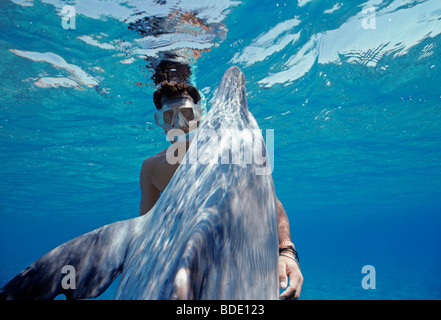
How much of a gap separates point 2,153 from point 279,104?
63.3 ft

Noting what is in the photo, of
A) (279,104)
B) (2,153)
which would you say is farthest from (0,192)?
(279,104)

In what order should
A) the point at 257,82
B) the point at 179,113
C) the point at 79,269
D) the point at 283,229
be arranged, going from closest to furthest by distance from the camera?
the point at 79,269 < the point at 283,229 < the point at 179,113 < the point at 257,82

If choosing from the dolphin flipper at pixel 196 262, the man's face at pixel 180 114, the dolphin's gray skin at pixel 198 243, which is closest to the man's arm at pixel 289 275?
the dolphin's gray skin at pixel 198 243

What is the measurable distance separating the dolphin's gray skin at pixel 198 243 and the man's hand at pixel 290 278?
1.62 ft

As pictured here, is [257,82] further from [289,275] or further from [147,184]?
[289,275]

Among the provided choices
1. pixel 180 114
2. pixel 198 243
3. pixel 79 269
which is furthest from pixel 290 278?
pixel 180 114

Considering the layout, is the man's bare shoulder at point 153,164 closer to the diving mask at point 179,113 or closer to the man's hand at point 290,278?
the diving mask at point 179,113

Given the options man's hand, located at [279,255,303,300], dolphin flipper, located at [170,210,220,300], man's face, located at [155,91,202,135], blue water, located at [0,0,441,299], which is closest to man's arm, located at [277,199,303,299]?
man's hand, located at [279,255,303,300]

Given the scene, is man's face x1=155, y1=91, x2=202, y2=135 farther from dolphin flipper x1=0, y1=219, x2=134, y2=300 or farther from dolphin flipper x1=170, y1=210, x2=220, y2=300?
dolphin flipper x1=170, y1=210, x2=220, y2=300

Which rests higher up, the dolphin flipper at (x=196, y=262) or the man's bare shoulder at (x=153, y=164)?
the man's bare shoulder at (x=153, y=164)

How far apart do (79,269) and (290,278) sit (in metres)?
1.71

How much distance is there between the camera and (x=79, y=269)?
1805mm

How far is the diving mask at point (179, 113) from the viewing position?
14.7 feet

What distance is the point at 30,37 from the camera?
7473 mm
